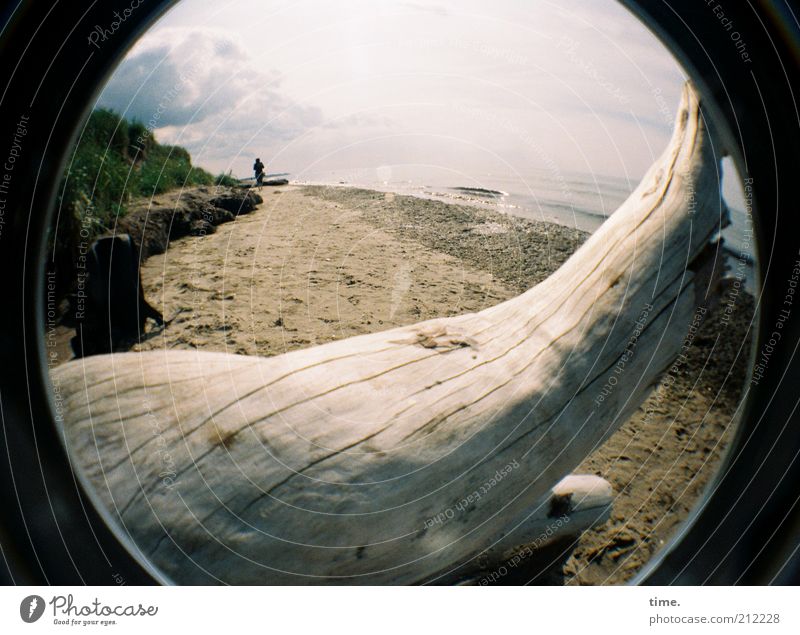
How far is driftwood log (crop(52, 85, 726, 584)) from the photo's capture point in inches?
52.2

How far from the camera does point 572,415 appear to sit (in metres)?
1.39

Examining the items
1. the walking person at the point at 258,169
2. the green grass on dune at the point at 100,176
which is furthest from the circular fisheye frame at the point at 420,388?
the walking person at the point at 258,169

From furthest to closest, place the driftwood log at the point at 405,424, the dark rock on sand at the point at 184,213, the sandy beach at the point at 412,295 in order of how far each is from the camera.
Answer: the sandy beach at the point at 412,295 → the dark rock on sand at the point at 184,213 → the driftwood log at the point at 405,424

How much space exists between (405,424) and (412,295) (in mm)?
1733

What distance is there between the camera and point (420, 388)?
4.61 feet

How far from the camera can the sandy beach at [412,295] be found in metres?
2.22

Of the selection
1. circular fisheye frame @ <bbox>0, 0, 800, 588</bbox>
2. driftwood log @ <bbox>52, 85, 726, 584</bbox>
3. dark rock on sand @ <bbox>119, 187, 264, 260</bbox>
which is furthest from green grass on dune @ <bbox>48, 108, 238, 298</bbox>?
driftwood log @ <bbox>52, 85, 726, 584</bbox>

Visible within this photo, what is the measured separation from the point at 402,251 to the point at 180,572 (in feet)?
7.18

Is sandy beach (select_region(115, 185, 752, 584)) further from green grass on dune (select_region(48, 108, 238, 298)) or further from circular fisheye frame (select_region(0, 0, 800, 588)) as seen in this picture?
circular fisheye frame (select_region(0, 0, 800, 588))

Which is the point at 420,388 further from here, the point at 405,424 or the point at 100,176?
the point at 100,176

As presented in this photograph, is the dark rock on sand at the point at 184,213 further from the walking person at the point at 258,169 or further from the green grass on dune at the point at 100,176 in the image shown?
the walking person at the point at 258,169

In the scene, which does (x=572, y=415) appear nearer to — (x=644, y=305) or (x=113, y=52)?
(x=644, y=305)

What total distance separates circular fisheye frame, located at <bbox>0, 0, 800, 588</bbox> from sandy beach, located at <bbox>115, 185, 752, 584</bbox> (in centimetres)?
59

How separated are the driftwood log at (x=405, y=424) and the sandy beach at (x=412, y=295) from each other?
666 millimetres
